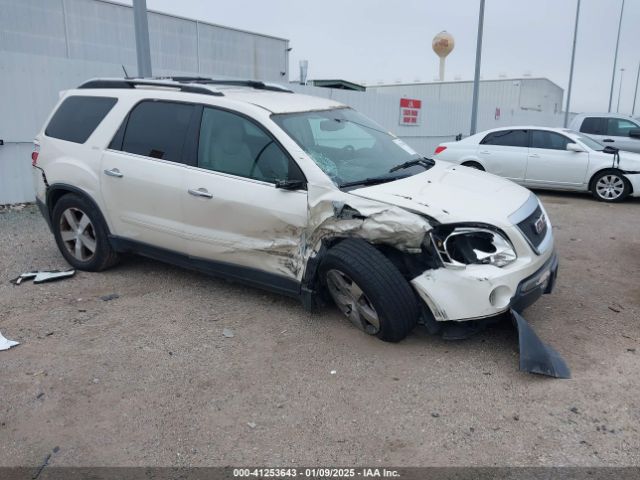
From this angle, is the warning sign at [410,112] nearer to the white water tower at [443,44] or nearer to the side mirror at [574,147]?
the side mirror at [574,147]

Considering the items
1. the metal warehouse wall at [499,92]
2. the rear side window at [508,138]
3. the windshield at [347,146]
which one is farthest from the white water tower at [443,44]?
the windshield at [347,146]

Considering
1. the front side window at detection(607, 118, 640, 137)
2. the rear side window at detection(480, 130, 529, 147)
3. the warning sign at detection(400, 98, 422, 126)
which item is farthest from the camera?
the warning sign at detection(400, 98, 422, 126)

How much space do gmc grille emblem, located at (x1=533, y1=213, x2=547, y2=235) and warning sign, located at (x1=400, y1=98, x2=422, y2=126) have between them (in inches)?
511

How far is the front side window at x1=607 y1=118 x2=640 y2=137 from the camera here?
41.1ft

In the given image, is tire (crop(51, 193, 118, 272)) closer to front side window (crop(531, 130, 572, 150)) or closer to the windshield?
the windshield

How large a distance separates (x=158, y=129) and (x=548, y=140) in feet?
27.3

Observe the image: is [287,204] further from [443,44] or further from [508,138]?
[443,44]

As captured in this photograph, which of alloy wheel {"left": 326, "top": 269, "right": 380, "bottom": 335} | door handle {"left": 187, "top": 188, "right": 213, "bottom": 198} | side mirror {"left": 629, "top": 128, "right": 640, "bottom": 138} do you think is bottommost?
alloy wheel {"left": 326, "top": 269, "right": 380, "bottom": 335}

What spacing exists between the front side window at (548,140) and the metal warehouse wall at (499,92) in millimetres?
26801

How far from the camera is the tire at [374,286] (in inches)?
140

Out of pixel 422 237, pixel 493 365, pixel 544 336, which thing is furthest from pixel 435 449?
pixel 544 336

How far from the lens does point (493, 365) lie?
3572mm

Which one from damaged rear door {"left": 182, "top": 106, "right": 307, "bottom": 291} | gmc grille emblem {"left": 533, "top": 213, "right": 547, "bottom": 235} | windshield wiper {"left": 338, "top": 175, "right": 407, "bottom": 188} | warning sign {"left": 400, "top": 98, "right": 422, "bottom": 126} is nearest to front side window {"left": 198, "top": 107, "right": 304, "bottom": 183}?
damaged rear door {"left": 182, "top": 106, "right": 307, "bottom": 291}

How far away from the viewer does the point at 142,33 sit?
8305mm
